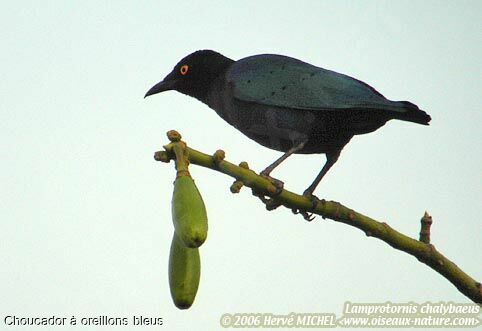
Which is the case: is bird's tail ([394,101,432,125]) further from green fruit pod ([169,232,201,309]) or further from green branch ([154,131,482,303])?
green fruit pod ([169,232,201,309])

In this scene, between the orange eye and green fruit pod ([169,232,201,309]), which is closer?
green fruit pod ([169,232,201,309])

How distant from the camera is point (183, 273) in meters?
2.32

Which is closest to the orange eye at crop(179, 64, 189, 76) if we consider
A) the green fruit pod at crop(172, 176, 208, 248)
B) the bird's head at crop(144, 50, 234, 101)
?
the bird's head at crop(144, 50, 234, 101)

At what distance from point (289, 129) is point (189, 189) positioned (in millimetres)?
3384

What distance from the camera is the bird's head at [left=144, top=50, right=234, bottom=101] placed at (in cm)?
698

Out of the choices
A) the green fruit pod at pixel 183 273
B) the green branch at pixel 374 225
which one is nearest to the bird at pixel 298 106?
the green branch at pixel 374 225

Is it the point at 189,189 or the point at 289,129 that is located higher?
the point at 289,129

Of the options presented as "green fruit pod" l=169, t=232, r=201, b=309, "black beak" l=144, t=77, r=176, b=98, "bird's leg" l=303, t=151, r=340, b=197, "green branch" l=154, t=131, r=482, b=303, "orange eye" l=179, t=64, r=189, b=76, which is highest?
"orange eye" l=179, t=64, r=189, b=76

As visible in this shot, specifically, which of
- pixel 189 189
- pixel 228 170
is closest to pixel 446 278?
pixel 228 170

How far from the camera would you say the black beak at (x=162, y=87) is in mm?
6836

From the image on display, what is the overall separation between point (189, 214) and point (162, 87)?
4871 millimetres

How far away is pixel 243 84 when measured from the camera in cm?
629

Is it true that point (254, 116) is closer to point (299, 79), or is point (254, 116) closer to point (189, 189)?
point (299, 79)

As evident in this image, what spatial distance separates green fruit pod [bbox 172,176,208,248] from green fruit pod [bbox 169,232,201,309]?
136mm
